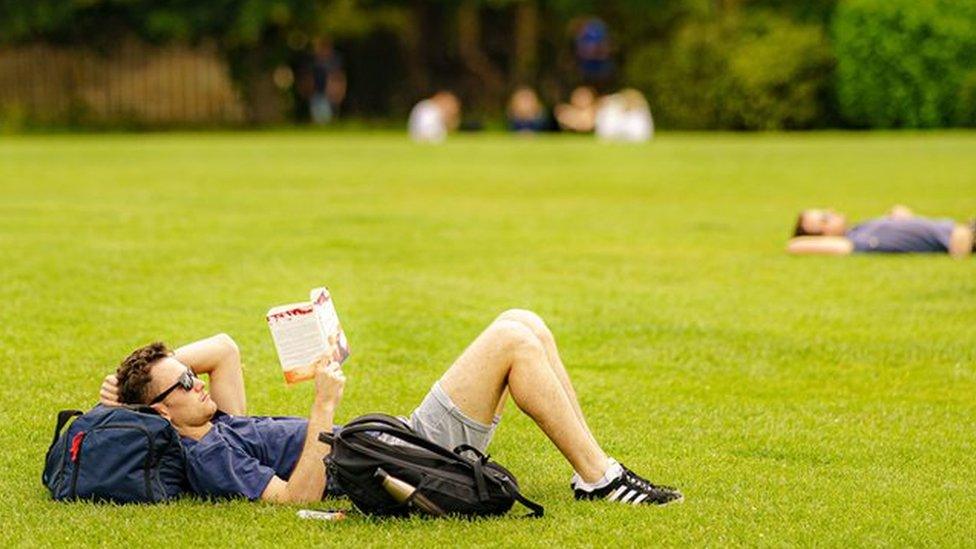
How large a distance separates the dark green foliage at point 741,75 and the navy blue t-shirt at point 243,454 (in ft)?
105

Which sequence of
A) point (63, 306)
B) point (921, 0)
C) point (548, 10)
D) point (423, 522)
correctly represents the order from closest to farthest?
point (423, 522)
point (63, 306)
point (921, 0)
point (548, 10)

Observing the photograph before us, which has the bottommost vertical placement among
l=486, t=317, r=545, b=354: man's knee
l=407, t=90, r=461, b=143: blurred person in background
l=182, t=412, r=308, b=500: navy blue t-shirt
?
l=407, t=90, r=461, b=143: blurred person in background

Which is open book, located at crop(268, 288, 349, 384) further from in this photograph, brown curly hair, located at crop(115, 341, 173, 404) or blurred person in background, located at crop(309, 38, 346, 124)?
blurred person in background, located at crop(309, 38, 346, 124)

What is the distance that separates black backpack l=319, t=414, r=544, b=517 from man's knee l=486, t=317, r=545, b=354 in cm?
52

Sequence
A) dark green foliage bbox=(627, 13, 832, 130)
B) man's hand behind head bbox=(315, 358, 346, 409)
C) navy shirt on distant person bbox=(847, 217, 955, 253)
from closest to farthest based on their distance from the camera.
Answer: man's hand behind head bbox=(315, 358, 346, 409)
navy shirt on distant person bbox=(847, 217, 955, 253)
dark green foliage bbox=(627, 13, 832, 130)

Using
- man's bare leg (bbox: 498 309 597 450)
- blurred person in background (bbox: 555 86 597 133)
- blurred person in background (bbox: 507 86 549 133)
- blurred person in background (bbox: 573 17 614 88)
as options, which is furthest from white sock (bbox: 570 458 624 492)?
blurred person in background (bbox: 573 17 614 88)

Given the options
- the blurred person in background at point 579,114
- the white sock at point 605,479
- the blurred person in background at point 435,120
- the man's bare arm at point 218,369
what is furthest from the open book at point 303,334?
the blurred person in background at point 579,114

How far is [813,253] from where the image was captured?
15.6 meters

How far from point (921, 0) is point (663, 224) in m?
20.8

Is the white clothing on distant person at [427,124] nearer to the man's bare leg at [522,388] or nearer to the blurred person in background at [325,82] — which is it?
the blurred person in background at [325,82]

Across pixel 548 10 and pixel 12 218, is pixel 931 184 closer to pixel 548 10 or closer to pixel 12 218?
pixel 12 218

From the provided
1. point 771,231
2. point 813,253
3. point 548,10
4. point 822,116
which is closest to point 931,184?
point 771,231

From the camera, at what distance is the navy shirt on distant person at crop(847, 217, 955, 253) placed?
15.5 metres

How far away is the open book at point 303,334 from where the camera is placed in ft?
22.0
